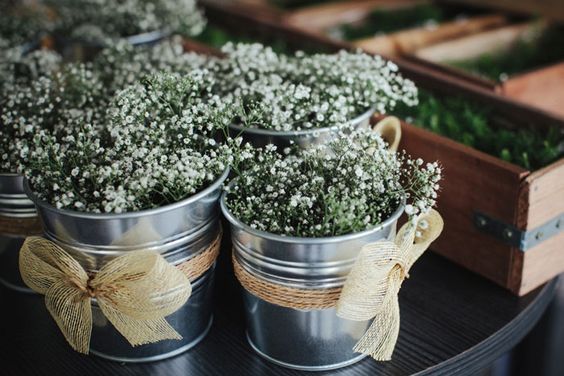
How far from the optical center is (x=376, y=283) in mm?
1240

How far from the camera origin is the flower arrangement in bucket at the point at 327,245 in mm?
1210

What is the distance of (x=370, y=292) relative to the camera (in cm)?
124

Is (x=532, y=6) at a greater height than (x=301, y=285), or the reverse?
(x=301, y=285)

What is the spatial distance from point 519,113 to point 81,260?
1321mm

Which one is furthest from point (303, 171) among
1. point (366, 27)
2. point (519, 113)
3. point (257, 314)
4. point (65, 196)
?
point (366, 27)

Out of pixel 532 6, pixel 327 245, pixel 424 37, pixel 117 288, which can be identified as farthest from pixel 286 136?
pixel 532 6

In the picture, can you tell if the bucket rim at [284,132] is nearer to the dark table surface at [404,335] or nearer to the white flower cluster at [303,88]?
the white flower cluster at [303,88]

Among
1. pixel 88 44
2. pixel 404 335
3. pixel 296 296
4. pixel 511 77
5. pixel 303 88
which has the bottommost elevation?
pixel 404 335

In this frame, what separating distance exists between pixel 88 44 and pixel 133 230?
3.79 ft

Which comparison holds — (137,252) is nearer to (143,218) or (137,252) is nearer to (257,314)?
(143,218)

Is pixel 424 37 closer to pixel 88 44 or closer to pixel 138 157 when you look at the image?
pixel 88 44

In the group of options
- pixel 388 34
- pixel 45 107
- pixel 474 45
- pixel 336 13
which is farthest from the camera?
pixel 336 13

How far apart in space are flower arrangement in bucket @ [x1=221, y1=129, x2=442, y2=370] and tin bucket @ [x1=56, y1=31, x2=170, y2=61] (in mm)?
1054

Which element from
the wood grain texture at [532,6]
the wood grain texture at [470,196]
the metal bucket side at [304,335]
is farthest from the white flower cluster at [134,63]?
the wood grain texture at [532,6]
